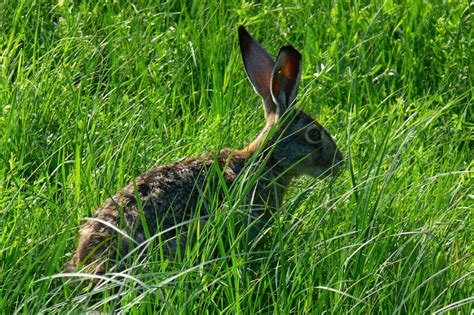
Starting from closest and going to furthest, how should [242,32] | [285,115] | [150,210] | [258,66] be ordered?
[150,210], [285,115], [242,32], [258,66]

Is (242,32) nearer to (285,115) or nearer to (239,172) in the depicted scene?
(285,115)

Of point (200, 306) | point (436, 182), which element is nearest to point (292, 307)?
point (200, 306)

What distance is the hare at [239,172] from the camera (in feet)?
15.9

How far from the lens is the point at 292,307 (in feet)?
15.3

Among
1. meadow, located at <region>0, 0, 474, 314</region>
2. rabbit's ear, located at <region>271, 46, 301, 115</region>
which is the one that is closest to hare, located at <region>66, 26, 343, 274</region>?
rabbit's ear, located at <region>271, 46, 301, 115</region>

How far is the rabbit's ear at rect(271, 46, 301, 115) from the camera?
5.90 metres

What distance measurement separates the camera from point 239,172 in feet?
19.1

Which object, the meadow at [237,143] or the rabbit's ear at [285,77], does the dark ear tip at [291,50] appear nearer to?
the rabbit's ear at [285,77]

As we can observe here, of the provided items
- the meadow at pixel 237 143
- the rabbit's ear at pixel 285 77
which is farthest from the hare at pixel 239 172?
the meadow at pixel 237 143

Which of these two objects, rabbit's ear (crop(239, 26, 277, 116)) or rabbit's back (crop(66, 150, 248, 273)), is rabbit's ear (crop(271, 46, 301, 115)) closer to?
rabbit's ear (crop(239, 26, 277, 116))

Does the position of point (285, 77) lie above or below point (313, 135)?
above

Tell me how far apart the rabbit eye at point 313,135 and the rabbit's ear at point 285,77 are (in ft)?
0.64

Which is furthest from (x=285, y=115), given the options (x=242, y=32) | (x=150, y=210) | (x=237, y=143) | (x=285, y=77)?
(x=150, y=210)

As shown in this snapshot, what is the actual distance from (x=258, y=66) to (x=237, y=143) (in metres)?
0.41
